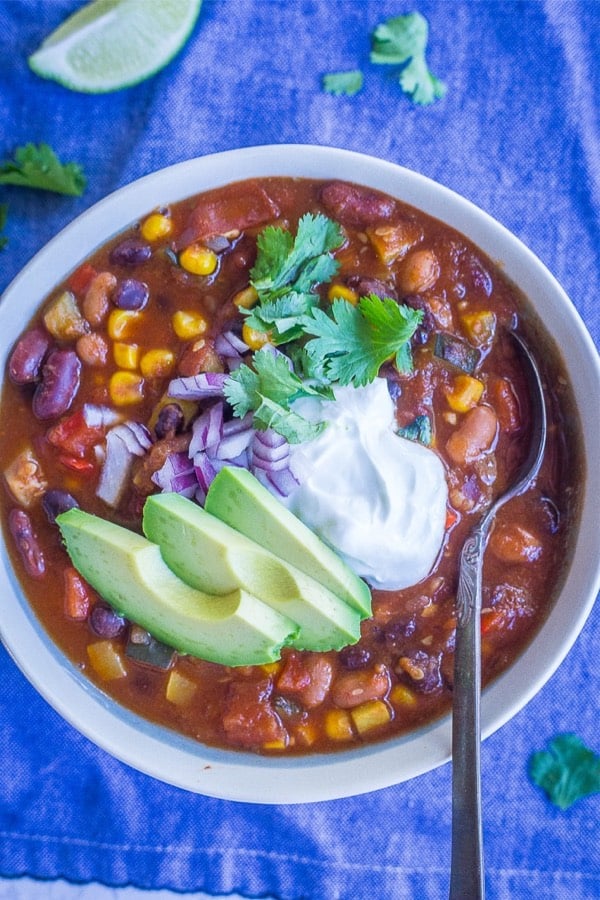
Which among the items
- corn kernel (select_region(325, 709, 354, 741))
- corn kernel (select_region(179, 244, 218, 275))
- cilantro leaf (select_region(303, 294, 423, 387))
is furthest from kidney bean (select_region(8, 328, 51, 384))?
corn kernel (select_region(325, 709, 354, 741))

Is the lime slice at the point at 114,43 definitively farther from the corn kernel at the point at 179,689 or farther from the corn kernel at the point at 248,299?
the corn kernel at the point at 179,689

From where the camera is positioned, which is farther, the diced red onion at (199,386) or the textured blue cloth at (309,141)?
the textured blue cloth at (309,141)

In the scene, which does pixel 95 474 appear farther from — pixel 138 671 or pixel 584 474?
pixel 584 474

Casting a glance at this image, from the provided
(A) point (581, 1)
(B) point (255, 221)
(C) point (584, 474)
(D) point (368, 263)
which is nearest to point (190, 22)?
(B) point (255, 221)

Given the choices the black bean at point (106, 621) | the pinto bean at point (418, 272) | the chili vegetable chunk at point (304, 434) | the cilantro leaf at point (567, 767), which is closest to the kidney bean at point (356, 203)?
the chili vegetable chunk at point (304, 434)

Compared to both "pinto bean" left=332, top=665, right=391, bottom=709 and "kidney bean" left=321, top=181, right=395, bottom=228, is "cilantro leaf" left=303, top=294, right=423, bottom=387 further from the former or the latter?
"pinto bean" left=332, top=665, right=391, bottom=709
